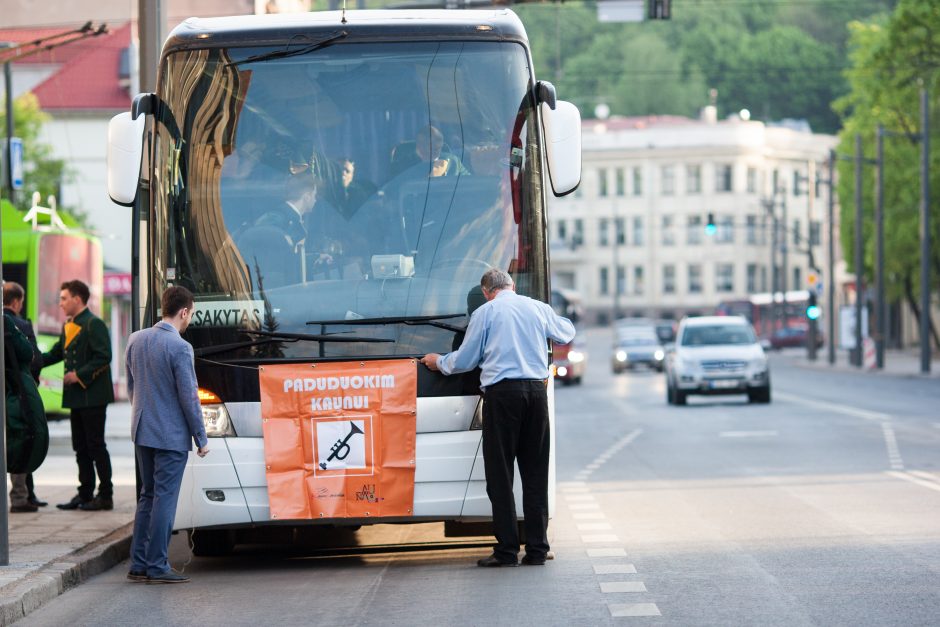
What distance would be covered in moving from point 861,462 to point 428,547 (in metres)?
8.56

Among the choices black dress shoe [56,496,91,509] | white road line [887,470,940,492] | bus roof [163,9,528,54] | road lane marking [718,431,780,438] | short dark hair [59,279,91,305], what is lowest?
road lane marking [718,431,780,438]

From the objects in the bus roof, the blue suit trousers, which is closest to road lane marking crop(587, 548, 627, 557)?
the blue suit trousers

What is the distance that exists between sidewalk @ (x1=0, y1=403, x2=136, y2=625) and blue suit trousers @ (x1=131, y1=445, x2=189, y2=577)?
45cm

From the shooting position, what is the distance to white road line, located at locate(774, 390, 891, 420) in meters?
30.9

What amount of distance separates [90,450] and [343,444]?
435 cm

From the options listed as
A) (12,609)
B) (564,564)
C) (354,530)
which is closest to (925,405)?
(354,530)

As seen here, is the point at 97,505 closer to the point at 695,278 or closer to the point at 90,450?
the point at 90,450

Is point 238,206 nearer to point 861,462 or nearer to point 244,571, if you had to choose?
point 244,571

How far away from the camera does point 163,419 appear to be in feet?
36.1

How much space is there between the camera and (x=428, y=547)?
1288 centimetres

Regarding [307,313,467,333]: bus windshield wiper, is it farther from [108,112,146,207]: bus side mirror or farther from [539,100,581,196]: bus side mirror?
[108,112,146,207]: bus side mirror

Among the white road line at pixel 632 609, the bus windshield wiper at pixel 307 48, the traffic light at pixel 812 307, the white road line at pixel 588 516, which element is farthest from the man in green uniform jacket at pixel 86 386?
the traffic light at pixel 812 307

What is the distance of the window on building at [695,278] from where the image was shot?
142625 millimetres

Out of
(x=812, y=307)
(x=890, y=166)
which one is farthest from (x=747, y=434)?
(x=812, y=307)
